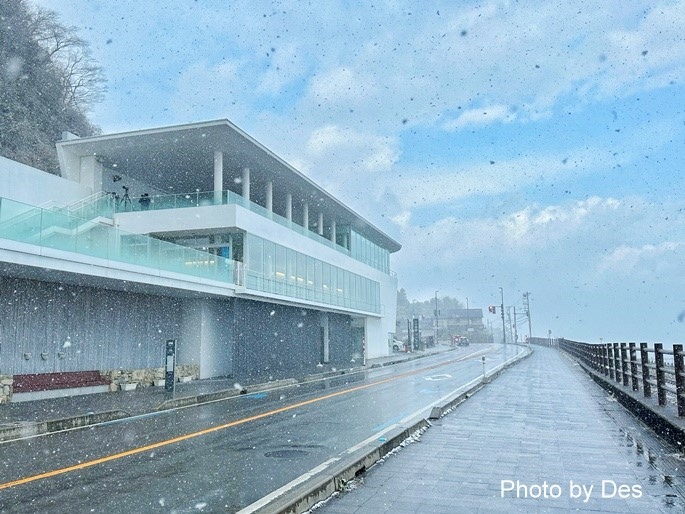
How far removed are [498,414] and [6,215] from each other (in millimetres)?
13232

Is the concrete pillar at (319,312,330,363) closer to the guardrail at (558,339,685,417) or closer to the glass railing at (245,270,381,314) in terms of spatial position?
the glass railing at (245,270,381,314)

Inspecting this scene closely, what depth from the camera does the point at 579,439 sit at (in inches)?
358

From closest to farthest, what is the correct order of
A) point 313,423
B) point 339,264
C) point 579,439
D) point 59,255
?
1. point 579,439
2. point 313,423
3. point 59,255
4. point 339,264

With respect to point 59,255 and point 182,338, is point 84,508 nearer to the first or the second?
point 59,255

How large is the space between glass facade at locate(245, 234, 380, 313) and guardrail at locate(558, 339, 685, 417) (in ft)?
51.9

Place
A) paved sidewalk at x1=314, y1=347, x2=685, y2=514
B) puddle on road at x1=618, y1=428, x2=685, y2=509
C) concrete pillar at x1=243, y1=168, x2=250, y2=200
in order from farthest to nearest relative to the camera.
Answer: concrete pillar at x1=243, y1=168, x2=250, y2=200
puddle on road at x1=618, y1=428, x2=685, y2=509
paved sidewalk at x1=314, y1=347, x2=685, y2=514

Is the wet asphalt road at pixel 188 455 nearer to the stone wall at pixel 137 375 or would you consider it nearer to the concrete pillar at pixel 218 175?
the stone wall at pixel 137 375

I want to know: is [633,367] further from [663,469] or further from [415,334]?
[415,334]

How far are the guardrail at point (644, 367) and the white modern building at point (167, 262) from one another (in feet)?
47.5

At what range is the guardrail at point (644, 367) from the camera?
9.11 meters

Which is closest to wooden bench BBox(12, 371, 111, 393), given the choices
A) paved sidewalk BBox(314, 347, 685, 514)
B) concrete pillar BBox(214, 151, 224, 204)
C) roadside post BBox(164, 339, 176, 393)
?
roadside post BBox(164, 339, 176, 393)

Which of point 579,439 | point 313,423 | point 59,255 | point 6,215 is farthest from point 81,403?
point 579,439

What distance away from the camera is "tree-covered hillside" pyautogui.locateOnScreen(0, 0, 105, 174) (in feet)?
124

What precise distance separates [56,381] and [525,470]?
55.3ft
